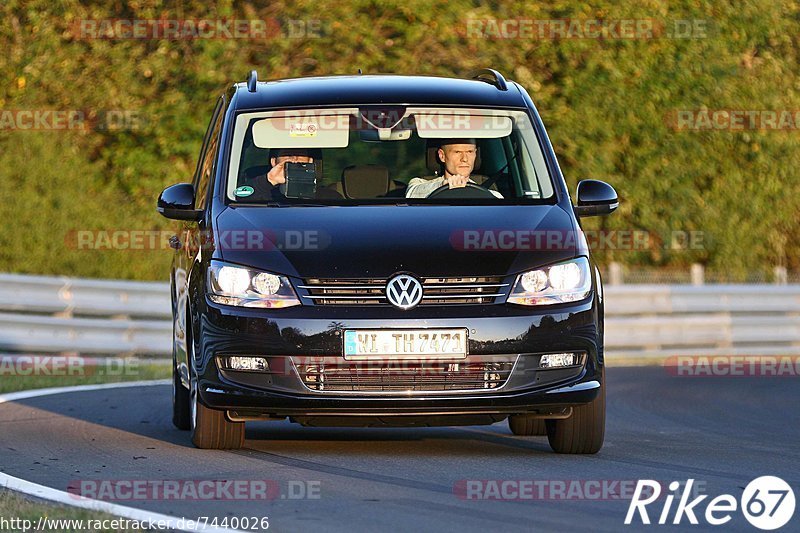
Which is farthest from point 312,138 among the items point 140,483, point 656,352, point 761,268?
point 761,268

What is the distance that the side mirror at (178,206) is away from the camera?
30.7 ft

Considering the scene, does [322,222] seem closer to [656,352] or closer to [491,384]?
[491,384]

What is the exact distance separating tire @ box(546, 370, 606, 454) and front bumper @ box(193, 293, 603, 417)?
264mm

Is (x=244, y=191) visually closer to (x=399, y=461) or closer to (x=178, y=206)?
(x=178, y=206)

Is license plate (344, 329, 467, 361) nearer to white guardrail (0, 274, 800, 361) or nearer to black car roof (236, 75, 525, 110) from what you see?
black car roof (236, 75, 525, 110)

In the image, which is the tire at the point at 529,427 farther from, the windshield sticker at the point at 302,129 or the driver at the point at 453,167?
the windshield sticker at the point at 302,129

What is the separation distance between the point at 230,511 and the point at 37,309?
1132cm

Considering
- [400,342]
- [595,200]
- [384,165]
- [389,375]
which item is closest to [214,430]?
[389,375]

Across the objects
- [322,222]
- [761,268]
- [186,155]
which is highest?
[322,222]

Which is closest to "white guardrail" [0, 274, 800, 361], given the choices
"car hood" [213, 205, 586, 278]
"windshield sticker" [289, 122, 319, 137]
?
"windshield sticker" [289, 122, 319, 137]

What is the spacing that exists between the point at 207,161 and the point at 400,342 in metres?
2.46

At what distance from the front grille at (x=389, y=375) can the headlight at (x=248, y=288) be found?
13.3 inches

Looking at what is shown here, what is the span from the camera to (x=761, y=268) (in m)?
25.7

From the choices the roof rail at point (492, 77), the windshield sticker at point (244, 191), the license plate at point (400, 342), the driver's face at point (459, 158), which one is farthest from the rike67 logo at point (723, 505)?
the roof rail at point (492, 77)
